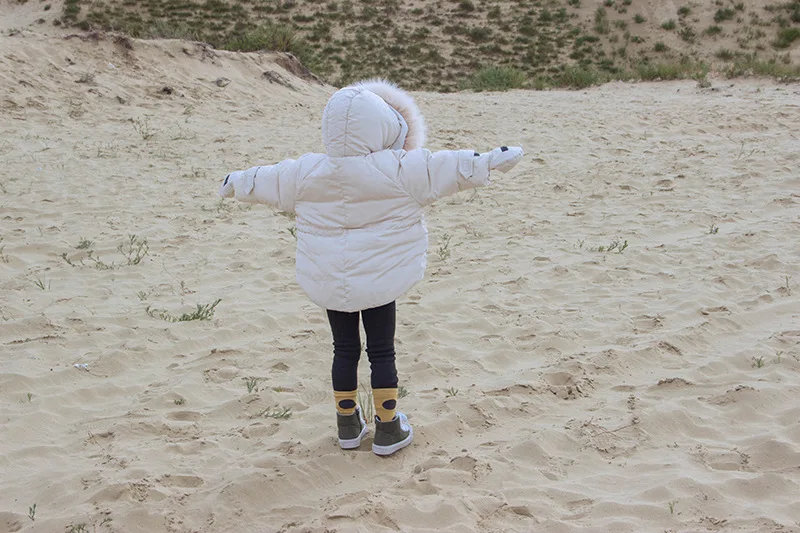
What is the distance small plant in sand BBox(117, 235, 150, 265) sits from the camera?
223 inches

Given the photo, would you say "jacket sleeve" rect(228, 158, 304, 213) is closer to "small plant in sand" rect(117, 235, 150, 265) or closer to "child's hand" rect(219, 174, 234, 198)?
"child's hand" rect(219, 174, 234, 198)

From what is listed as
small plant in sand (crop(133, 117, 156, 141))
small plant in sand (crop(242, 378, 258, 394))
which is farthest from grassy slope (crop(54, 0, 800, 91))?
small plant in sand (crop(242, 378, 258, 394))

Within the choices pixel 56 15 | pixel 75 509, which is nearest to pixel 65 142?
pixel 75 509

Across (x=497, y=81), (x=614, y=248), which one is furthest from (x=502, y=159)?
(x=497, y=81)

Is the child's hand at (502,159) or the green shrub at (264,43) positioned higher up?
the green shrub at (264,43)

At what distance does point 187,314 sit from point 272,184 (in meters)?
1.91

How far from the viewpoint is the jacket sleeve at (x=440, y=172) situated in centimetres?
288

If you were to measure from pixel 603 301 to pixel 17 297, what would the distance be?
3.80 metres

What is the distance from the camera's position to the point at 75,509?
2.86 m

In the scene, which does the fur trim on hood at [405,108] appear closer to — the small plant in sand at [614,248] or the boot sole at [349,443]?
the boot sole at [349,443]

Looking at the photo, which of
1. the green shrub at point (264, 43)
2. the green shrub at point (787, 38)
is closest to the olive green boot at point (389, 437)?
the green shrub at point (264, 43)

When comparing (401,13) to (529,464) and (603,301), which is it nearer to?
(603,301)

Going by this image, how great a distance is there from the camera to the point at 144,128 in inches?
380

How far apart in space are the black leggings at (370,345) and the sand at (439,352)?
1.15 feet
